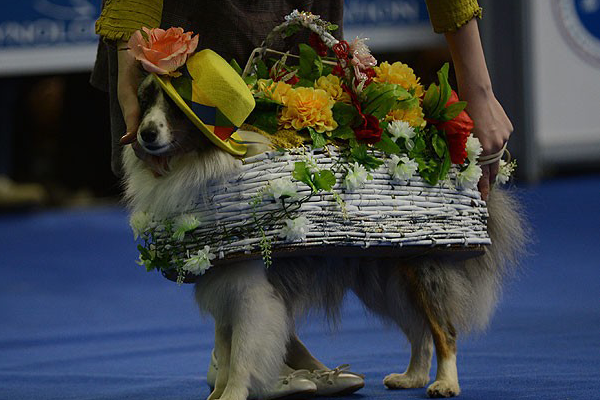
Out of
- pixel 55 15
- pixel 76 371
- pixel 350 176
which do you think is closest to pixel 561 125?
pixel 55 15

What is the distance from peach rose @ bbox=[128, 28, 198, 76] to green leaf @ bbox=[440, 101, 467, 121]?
588mm

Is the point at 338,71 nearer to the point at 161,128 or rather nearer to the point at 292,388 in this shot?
the point at 161,128

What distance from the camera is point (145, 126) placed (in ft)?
6.52

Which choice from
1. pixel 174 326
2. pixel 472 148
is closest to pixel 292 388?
pixel 472 148

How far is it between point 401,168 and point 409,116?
0.13 metres

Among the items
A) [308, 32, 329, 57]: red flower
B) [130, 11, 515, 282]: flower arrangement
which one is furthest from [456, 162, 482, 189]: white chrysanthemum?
[308, 32, 329, 57]: red flower

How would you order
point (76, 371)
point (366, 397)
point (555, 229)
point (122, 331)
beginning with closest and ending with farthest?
point (366, 397)
point (76, 371)
point (122, 331)
point (555, 229)

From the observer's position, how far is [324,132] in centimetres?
213

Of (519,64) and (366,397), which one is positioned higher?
(519,64)

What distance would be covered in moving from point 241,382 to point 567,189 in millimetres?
4662

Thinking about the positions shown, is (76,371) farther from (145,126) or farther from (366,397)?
(145,126)

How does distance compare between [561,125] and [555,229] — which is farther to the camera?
[561,125]

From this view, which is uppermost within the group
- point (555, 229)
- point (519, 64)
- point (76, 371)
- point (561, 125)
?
point (519, 64)

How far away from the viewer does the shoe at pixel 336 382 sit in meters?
2.43
